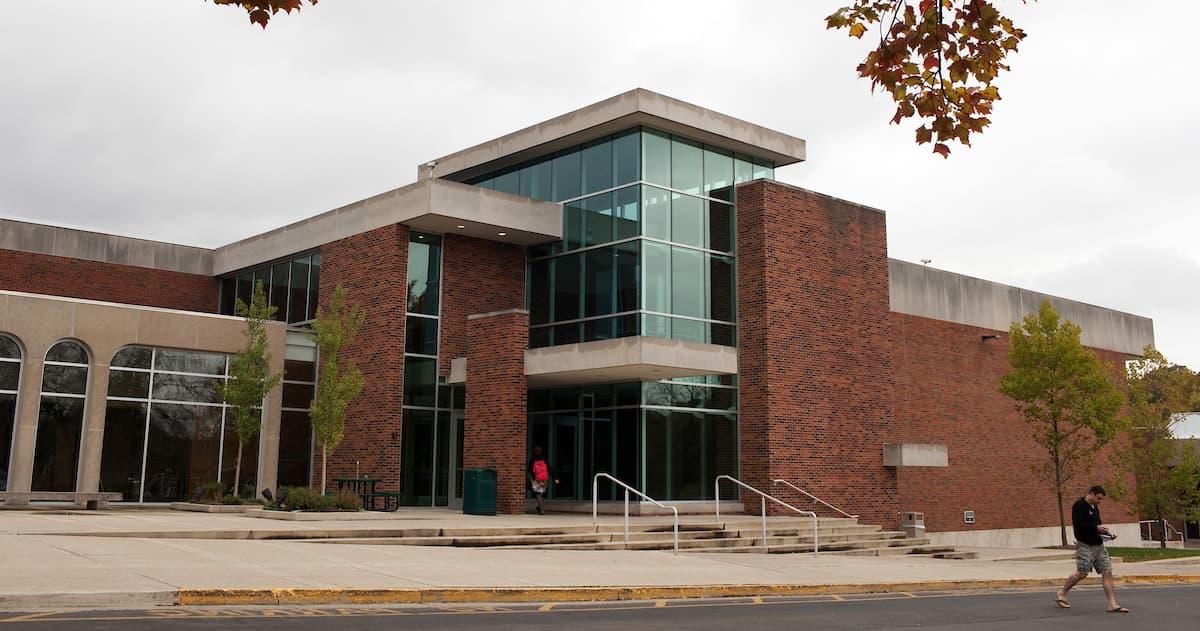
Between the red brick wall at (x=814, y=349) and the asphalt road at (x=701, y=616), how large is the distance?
375 inches

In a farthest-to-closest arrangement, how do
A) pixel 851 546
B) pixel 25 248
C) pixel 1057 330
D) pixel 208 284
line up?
pixel 208 284
pixel 25 248
pixel 1057 330
pixel 851 546

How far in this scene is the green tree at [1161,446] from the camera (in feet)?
98.2

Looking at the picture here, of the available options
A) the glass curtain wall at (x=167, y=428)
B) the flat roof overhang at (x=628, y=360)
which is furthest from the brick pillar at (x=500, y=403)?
the glass curtain wall at (x=167, y=428)

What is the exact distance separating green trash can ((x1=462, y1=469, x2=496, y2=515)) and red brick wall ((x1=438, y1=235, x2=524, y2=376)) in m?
3.32

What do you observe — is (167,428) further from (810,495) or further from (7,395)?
(810,495)

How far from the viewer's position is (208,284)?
32.3 m

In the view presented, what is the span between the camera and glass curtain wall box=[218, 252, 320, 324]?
28250mm

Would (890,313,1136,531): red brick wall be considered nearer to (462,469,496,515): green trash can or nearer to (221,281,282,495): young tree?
(462,469,496,515): green trash can

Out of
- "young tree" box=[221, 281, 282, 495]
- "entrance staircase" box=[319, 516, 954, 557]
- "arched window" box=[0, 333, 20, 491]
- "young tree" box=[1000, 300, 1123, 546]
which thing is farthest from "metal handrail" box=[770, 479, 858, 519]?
"arched window" box=[0, 333, 20, 491]

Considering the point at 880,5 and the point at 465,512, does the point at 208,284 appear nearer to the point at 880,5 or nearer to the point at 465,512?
the point at 465,512

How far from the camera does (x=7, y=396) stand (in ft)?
73.6

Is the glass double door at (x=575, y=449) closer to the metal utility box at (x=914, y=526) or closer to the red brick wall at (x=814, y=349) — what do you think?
the red brick wall at (x=814, y=349)

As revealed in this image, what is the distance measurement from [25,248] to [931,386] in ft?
85.1

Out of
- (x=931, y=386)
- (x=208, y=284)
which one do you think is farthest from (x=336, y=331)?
(x=931, y=386)
